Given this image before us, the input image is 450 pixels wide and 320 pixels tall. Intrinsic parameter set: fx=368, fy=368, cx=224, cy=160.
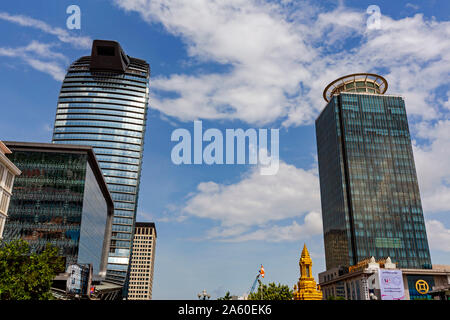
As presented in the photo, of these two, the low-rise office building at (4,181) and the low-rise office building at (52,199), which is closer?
the low-rise office building at (4,181)

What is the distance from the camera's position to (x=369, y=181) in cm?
12700

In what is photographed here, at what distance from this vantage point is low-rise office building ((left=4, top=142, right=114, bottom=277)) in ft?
287

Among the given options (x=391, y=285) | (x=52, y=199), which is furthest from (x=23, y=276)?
(x=391, y=285)

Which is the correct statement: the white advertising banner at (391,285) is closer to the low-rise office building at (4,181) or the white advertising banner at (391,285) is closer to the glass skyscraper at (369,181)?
the glass skyscraper at (369,181)

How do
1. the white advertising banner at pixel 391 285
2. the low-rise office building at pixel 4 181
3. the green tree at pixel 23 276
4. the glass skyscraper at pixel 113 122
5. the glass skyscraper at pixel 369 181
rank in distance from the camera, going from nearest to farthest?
1. the green tree at pixel 23 276
2. the low-rise office building at pixel 4 181
3. the white advertising banner at pixel 391 285
4. the glass skyscraper at pixel 369 181
5. the glass skyscraper at pixel 113 122

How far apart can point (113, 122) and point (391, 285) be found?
12895 centimetres

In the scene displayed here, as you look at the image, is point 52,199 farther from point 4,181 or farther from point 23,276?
point 23,276

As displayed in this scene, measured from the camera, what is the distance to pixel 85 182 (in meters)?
94.1

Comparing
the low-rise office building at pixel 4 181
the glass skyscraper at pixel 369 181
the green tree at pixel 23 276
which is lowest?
the green tree at pixel 23 276

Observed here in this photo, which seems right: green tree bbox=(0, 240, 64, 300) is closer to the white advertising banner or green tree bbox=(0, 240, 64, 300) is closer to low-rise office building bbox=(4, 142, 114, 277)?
low-rise office building bbox=(4, 142, 114, 277)

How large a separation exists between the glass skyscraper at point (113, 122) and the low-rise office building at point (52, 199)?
61986mm

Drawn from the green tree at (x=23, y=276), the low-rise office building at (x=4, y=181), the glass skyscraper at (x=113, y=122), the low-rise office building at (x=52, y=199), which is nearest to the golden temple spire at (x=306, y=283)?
the green tree at (x=23, y=276)

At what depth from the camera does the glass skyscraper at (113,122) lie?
524 ft

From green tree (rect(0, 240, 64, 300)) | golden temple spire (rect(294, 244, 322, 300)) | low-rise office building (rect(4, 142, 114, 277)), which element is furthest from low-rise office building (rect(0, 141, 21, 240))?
golden temple spire (rect(294, 244, 322, 300))
